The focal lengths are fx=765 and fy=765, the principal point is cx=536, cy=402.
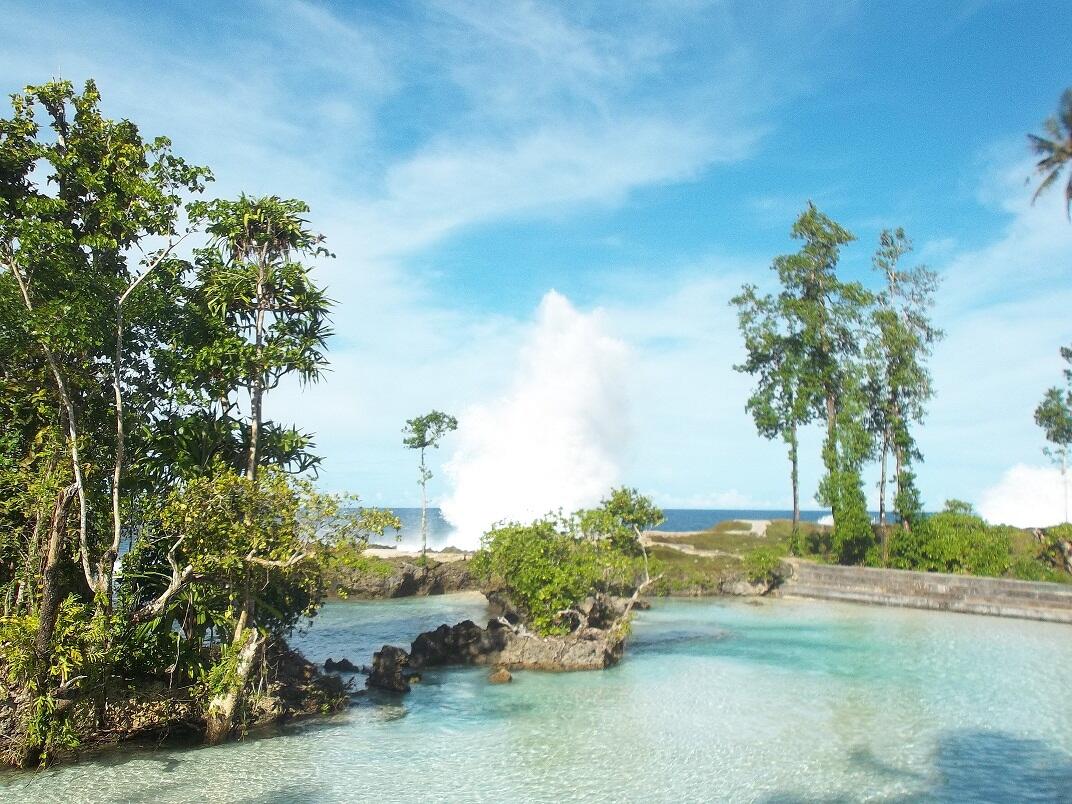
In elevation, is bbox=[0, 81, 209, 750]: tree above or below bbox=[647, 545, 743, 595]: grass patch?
above

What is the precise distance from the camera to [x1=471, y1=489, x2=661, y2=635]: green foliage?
25359mm

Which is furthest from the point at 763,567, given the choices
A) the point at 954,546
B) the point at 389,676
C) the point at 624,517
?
the point at 389,676

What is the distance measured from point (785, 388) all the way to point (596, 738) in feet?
112

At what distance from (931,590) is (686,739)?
81.8 feet

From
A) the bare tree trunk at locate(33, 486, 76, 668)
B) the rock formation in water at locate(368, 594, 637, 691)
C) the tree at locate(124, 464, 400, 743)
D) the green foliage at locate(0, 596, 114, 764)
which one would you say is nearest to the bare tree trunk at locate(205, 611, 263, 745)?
the tree at locate(124, 464, 400, 743)

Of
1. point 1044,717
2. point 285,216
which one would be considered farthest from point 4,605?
point 1044,717

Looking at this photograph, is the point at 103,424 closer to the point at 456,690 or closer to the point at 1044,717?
the point at 456,690

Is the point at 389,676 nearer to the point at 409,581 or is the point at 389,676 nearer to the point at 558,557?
the point at 558,557

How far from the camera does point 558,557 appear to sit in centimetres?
2644

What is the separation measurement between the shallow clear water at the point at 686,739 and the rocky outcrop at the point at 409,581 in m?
13.4

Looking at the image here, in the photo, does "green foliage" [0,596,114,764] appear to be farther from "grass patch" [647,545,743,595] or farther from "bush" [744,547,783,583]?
"bush" [744,547,783,583]

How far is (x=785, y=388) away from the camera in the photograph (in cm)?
4731

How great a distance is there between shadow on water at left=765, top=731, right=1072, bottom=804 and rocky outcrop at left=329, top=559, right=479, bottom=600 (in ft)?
90.7

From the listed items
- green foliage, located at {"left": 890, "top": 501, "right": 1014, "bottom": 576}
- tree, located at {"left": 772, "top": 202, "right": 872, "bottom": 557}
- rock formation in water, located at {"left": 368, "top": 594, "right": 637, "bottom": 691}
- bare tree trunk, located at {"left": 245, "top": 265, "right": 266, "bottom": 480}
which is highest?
tree, located at {"left": 772, "top": 202, "right": 872, "bottom": 557}
